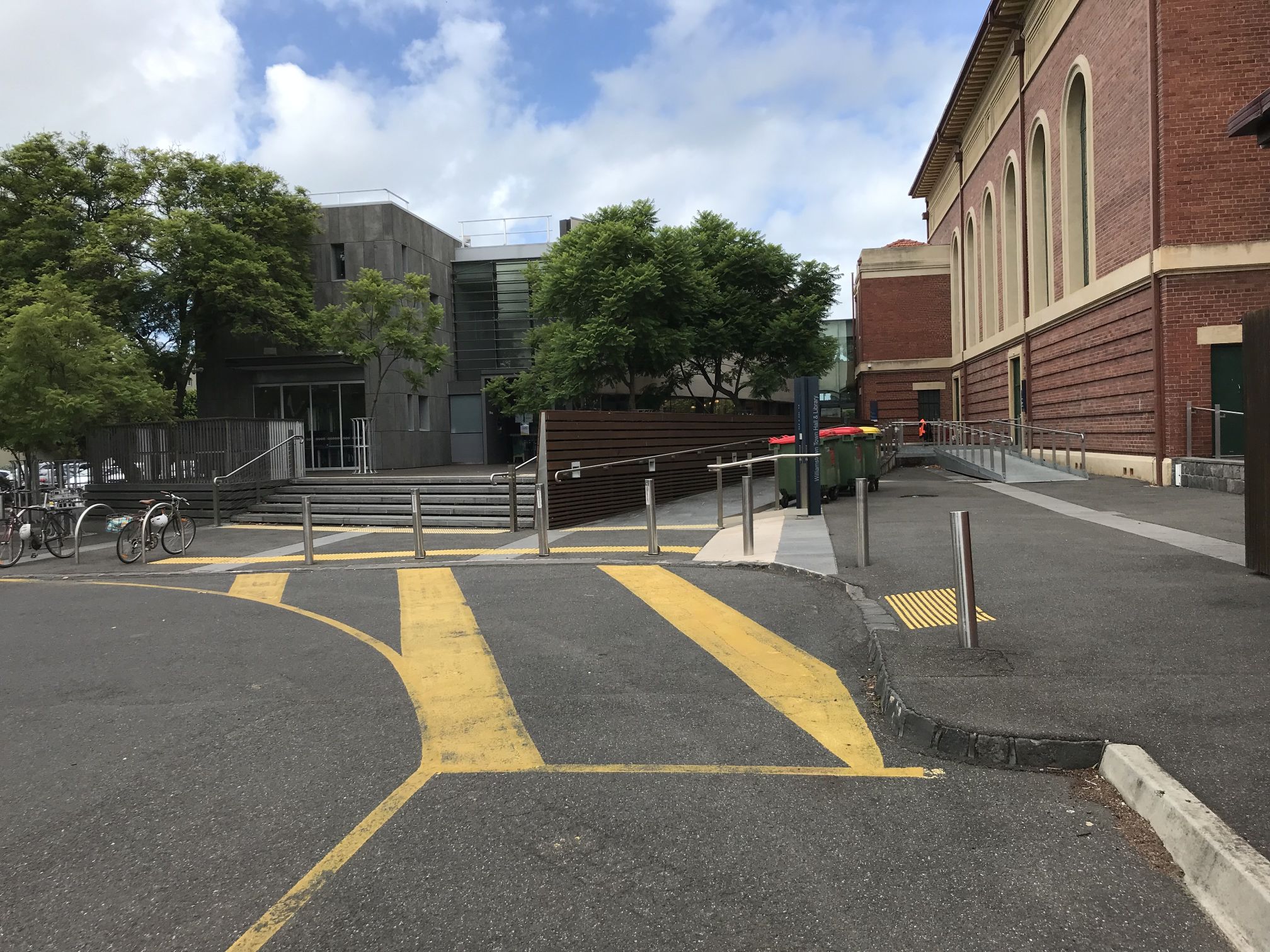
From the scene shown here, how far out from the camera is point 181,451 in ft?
66.4

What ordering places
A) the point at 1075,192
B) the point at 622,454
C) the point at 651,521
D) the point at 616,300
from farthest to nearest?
1. the point at 616,300
2. the point at 1075,192
3. the point at 622,454
4. the point at 651,521

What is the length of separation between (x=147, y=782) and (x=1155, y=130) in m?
20.1

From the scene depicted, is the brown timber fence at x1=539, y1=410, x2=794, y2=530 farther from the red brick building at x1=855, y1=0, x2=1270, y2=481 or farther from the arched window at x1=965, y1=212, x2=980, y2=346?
the arched window at x1=965, y1=212, x2=980, y2=346

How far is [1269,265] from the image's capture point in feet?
56.5

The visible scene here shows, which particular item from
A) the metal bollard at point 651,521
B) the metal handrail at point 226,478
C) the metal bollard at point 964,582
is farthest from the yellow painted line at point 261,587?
the metal handrail at point 226,478

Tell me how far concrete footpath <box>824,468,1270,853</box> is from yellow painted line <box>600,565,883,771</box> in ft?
1.27

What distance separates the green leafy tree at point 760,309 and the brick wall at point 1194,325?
14.6 m

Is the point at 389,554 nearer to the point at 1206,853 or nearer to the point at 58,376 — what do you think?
the point at 58,376

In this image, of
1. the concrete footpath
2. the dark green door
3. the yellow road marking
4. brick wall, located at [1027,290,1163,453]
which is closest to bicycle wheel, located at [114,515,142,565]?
the concrete footpath

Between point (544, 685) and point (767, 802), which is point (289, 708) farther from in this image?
point (767, 802)

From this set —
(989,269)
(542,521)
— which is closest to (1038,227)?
(989,269)

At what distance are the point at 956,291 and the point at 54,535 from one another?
3749 centimetres

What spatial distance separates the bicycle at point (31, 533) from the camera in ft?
46.1

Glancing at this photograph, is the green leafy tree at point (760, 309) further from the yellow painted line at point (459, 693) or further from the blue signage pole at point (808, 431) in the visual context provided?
the yellow painted line at point (459, 693)
